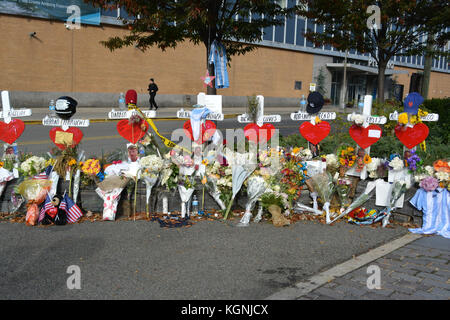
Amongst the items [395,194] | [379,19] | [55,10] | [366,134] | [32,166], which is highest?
[55,10]

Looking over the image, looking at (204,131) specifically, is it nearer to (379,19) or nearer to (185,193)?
(185,193)

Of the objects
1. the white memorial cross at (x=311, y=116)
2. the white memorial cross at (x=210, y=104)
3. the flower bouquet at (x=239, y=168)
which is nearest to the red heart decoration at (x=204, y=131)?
the white memorial cross at (x=210, y=104)

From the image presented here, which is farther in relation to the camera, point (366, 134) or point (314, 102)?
point (314, 102)

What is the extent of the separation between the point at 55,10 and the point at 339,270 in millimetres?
22431

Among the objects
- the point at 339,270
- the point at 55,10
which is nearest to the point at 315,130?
the point at 339,270

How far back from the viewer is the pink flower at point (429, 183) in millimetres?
5664

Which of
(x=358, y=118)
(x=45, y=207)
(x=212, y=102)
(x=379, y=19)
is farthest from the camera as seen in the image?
(x=379, y=19)

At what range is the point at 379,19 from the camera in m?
11.5

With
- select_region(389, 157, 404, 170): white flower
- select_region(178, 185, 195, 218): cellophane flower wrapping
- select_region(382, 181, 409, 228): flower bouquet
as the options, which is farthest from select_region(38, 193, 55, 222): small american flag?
select_region(389, 157, 404, 170): white flower

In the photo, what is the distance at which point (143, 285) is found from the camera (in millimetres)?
3955

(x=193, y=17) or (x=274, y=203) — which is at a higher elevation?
(x=193, y=17)

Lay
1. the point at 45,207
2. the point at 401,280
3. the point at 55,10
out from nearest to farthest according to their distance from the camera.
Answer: the point at 401,280 → the point at 45,207 → the point at 55,10

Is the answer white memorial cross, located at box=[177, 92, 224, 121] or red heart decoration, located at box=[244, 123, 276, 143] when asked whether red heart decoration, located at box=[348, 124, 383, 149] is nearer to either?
red heart decoration, located at box=[244, 123, 276, 143]

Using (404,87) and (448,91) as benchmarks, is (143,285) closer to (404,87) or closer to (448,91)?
(404,87)
